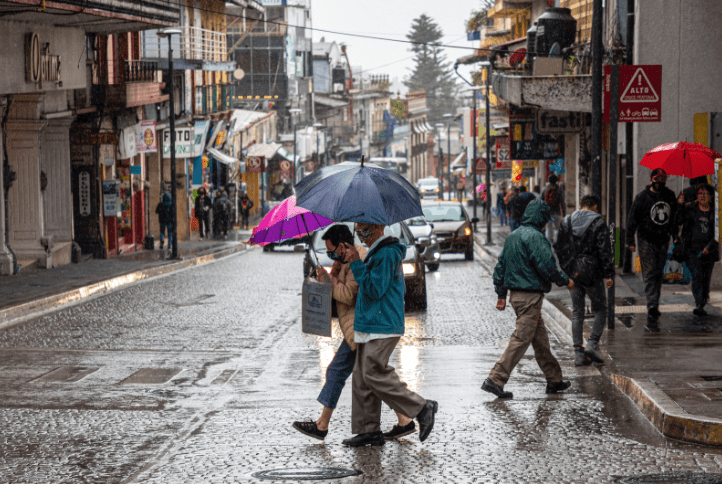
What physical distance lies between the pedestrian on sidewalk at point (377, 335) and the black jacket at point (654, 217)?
6.55 m

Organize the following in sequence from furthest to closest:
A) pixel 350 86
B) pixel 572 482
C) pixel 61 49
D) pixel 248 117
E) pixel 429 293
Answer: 1. pixel 350 86
2. pixel 248 117
3. pixel 61 49
4. pixel 429 293
5. pixel 572 482

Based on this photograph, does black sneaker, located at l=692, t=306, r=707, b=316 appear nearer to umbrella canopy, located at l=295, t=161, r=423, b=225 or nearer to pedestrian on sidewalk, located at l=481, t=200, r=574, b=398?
pedestrian on sidewalk, located at l=481, t=200, r=574, b=398

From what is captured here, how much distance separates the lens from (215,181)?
2021 inches

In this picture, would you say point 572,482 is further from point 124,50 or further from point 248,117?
point 248,117

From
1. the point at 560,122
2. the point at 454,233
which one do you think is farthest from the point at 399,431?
the point at 454,233

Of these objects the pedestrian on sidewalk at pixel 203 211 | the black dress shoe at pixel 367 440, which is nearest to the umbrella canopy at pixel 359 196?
the black dress shoe at pixel 367 440

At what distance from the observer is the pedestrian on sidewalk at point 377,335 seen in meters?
7.53

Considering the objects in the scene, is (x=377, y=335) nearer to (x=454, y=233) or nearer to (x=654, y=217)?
(x=654, y=217)

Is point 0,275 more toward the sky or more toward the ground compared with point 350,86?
more toward the ground

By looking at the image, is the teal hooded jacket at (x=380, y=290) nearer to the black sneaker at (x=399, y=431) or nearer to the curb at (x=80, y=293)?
the black sneaker at (x=399, y=431)

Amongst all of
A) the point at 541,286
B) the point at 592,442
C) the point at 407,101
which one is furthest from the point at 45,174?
the point at 407,101

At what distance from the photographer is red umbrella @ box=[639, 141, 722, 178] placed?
14602 millimetres

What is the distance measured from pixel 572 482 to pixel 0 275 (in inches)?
752

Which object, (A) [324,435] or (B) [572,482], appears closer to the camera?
(B) [572,482]
